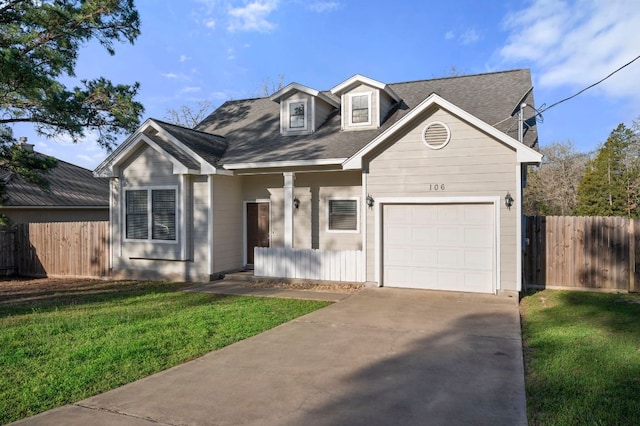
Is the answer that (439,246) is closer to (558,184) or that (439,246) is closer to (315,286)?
(315,286)

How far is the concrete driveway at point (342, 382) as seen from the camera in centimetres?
411

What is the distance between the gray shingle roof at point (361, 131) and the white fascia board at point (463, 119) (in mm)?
1041

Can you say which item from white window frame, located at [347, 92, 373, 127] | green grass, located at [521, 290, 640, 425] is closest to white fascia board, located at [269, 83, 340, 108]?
white window frame, located at [347, 92, 373, 127]

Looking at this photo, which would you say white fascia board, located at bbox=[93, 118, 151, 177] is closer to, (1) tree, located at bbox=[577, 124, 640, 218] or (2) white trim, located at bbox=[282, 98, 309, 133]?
(2) white trim, located at bbox=[282, 98, 309, 133]

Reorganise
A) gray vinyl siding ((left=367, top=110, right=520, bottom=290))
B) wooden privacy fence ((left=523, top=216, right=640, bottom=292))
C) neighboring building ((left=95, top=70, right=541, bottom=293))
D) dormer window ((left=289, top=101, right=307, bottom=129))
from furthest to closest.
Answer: dormer window ((left=289, top=101, right=307, bottom=129)) → wooden privacy fence ((left=523, top=216, right=640, bottom=292)) → neighboring building ((left=95, top=70, right=541, bottom=293)) → gray vinyl siding ((left=367, top=110, right=520, bottom=290))

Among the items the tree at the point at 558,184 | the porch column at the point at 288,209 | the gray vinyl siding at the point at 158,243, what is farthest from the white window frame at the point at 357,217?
the tree at the point at 558,184

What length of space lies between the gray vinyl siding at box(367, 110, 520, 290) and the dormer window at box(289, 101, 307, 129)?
Answer: 4175mm

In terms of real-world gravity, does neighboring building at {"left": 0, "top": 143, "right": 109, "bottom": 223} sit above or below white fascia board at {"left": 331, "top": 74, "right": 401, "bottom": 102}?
below

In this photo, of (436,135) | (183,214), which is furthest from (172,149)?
(436,135)

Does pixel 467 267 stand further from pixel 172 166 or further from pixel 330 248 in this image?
pixel 172 166

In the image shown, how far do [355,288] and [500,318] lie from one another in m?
4.09

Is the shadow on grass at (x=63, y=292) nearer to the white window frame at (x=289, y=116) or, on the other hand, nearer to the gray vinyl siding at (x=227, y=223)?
A: the gray vinyl siding at (x=227, y=223)

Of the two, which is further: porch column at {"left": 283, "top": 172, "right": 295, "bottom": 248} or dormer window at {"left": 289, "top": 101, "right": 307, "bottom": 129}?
dormer window at {"left": 289, "top": 101, "right": 307, "bottom": 129}

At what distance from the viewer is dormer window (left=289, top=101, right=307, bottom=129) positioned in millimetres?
14242
